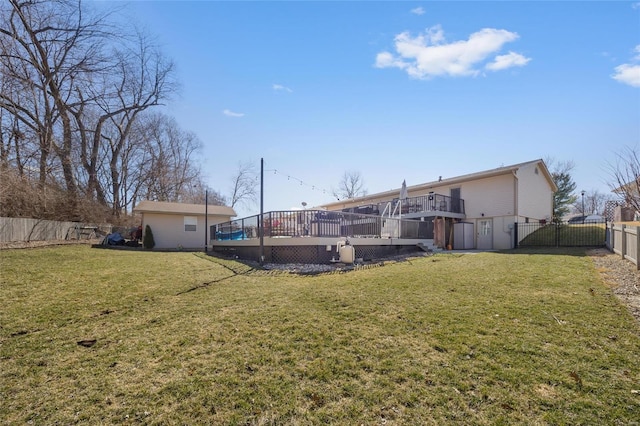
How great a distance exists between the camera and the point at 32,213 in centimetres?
1502

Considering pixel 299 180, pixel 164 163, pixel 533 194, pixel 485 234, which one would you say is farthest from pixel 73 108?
pixel 533 194

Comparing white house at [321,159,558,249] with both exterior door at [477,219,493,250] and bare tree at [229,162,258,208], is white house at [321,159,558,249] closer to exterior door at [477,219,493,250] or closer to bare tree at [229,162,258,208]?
exterior door at [477,219,493,250]

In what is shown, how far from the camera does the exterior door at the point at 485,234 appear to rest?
57.6ft

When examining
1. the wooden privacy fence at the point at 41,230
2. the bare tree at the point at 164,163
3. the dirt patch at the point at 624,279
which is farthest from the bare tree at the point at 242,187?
the dirt patch at the point at 624,279

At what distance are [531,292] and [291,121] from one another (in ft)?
35.4

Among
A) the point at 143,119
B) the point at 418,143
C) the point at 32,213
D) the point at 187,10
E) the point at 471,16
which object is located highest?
the point at 143,119

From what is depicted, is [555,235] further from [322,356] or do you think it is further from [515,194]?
[322,356]

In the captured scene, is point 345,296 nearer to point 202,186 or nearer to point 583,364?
point 583,364

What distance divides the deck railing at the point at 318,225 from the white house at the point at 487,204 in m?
5.24

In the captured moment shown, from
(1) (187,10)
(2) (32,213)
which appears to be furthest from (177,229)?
(1) (187,10)

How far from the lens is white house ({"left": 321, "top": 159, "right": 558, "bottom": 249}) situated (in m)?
16.8

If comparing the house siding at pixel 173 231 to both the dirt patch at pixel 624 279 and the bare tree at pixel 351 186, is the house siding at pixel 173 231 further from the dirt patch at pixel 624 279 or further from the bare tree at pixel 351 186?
the bare tree at pixel 351 186

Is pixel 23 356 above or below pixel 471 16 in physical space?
below

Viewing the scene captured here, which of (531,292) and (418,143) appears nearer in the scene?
(531,292)
